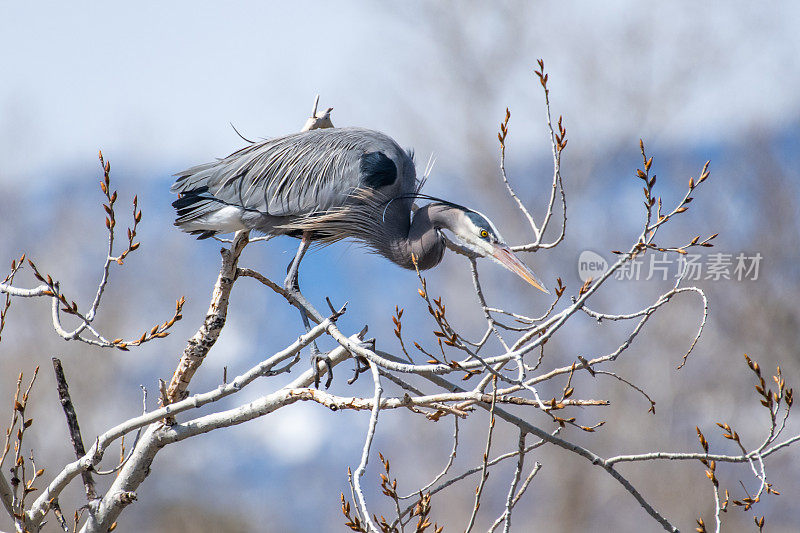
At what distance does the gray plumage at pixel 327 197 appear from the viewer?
3.70m

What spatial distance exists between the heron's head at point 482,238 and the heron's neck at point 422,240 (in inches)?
2.4

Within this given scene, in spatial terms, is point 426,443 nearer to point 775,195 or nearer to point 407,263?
point 775,195

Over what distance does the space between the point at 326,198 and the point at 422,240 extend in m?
0.50

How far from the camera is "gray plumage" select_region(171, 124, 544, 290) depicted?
3695 mm

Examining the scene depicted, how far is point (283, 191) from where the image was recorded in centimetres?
378

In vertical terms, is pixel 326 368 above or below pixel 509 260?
below

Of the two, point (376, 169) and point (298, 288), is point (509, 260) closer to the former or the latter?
point (376, 169)

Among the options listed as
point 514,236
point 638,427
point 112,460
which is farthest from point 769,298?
point 112,460

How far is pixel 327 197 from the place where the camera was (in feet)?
12.2

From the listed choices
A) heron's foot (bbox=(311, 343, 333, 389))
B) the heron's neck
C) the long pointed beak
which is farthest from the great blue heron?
heron's foot (bbox=(311, 343, 333, 389))

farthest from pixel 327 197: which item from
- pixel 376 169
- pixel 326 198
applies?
pixel 376 169

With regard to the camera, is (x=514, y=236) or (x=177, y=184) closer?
(x=177, y=184)

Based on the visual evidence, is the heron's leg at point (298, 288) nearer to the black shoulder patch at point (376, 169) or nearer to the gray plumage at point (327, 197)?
the gray plumage at point (327, 197)

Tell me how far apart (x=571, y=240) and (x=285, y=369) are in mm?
11934
